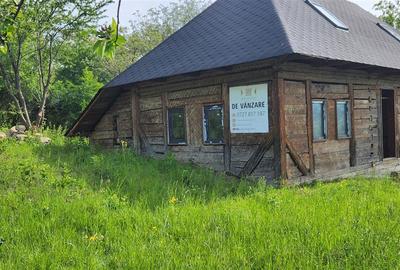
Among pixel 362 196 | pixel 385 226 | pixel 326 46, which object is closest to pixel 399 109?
pixel 326 46

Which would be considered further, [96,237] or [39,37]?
[39,37]

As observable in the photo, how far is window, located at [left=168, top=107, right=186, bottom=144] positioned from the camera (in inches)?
443

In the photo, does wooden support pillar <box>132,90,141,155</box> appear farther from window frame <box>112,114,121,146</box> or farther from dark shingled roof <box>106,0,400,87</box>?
window frame <box>112,114,121,146</box>

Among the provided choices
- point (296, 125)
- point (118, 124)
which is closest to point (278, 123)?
point (296, 125)

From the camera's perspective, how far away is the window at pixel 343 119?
10.5 meters

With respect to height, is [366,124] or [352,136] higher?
[366,124]

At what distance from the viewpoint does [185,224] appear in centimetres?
536

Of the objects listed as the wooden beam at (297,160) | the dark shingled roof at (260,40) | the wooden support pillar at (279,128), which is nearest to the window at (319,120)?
the wooden beam at (297,160)

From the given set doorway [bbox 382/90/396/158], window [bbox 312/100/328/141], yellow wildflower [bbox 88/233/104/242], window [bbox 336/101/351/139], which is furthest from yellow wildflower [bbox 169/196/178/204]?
doorway [bbox 382/90/396/158]

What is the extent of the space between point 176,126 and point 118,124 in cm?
309

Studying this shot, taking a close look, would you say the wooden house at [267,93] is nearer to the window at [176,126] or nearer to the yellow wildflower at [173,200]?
the window at [176,126]

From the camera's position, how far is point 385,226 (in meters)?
5.04

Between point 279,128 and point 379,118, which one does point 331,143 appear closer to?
point 279,128

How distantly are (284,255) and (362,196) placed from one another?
11.0 ft
